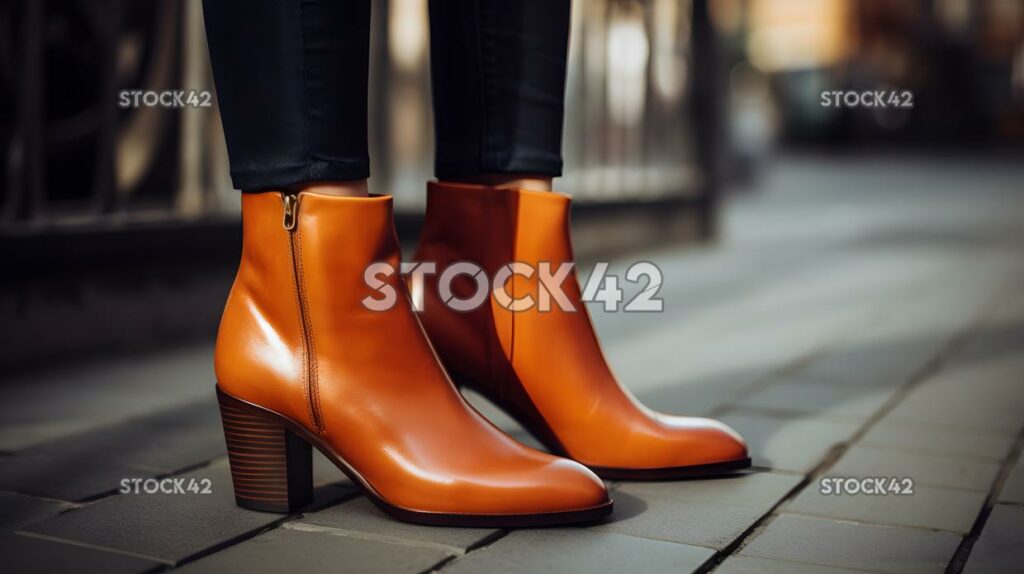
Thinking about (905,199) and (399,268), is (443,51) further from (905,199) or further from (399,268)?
(905,199)

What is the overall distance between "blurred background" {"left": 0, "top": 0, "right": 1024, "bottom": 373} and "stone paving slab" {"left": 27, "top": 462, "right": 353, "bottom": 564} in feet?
3.51

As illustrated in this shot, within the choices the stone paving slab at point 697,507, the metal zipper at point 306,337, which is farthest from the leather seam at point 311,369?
the stone paving slab at point 697,507

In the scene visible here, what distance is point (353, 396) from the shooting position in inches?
47.1

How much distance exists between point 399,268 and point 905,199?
8.17 metres

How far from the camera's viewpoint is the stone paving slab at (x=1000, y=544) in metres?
1.12

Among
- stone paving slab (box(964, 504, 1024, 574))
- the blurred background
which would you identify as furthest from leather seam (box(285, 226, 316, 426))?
the blurred background

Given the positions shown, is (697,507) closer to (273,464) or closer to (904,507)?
(904,507)

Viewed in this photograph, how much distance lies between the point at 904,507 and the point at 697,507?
0.83 feet

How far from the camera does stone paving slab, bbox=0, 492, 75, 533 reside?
1192 mm

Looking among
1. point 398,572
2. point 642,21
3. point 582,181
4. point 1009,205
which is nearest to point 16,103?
point 398,572

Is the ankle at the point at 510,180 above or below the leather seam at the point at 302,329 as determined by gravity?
above

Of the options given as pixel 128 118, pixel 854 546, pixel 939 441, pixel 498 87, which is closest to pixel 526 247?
pixel 498 87

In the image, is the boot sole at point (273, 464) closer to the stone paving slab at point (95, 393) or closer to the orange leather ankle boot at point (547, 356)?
the orange leather ankle boot at point (547, 356)

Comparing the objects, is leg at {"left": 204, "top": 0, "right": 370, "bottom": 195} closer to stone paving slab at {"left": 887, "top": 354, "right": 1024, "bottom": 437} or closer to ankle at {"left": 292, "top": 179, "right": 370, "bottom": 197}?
ankle at {"left": 292, "top": 179, "right": 370, "bottom": 197}
